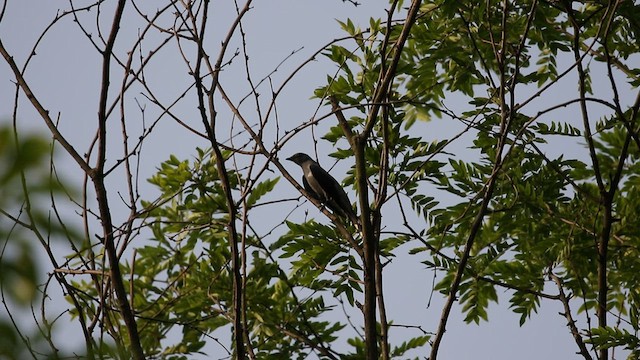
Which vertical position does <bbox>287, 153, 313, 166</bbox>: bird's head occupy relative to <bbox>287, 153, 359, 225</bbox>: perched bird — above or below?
above

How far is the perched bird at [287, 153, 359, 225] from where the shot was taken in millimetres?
7560

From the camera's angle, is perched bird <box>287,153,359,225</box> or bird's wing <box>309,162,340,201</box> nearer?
perched bird <box>287,153,359,225</box>

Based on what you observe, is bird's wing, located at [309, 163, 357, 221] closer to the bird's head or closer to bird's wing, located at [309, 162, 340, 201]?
bird's wing, located at [309, 162, 340, 201]

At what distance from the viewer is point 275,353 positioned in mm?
6164

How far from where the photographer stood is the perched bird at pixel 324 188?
756cm

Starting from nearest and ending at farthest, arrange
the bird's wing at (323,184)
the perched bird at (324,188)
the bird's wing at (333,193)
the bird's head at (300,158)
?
the perched bird at (324,188) < the bird's wing at (333,193) < the bird's wing at (323,184) < the bird's head at (300,158)

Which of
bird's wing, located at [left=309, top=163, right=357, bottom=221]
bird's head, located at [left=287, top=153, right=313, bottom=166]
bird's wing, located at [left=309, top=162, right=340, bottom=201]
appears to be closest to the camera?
bird's wing, located at [left=309, top=163, right=357, bottom=221]

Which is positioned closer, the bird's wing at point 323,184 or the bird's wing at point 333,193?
the bird's wing at point 333,193

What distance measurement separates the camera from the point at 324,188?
8.87m

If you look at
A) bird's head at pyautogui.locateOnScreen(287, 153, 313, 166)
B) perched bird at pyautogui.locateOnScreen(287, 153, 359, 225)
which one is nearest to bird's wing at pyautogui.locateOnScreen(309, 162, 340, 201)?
perched bird at pyautogui.locateOnScreen(287, 153, 359, 225)

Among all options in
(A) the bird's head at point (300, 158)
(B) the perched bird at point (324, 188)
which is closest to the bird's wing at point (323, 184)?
(B) the perched bird at point (324, 188)

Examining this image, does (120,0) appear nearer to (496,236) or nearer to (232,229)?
(232,229)

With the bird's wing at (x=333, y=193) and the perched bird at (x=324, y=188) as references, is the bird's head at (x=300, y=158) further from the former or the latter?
the bird's wing at (x=333, y=193)

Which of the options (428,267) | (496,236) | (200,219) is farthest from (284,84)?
(496,236)
